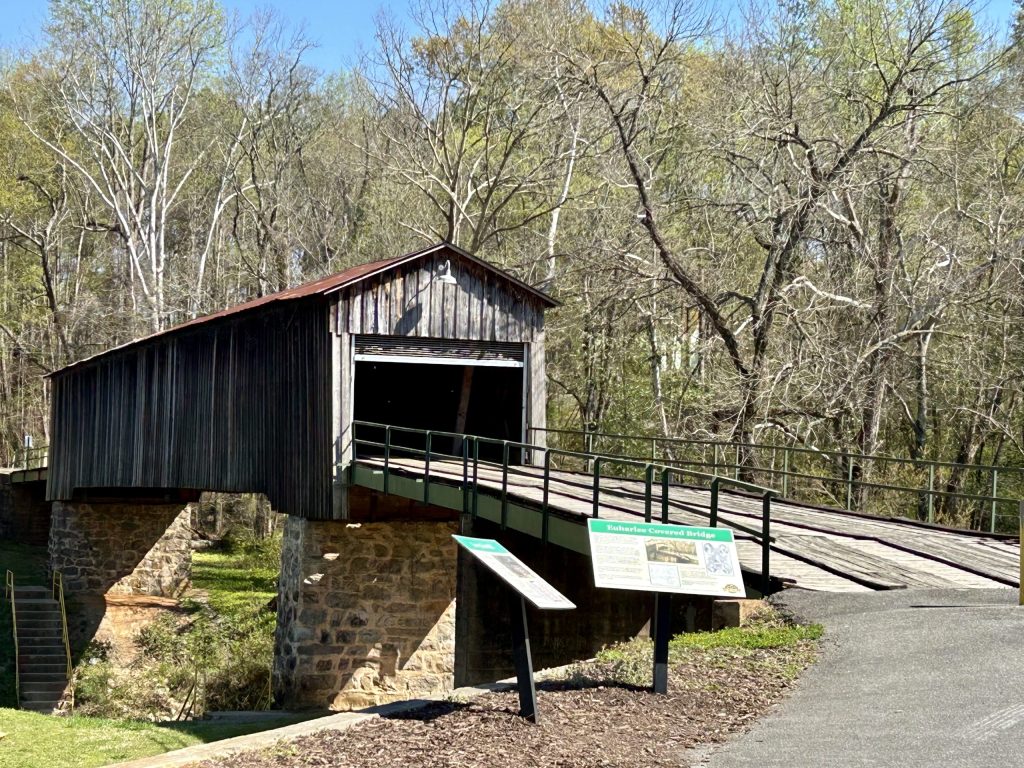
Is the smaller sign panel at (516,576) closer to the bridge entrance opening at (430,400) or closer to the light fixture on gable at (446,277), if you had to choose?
the light fixture on gable at (446,277)

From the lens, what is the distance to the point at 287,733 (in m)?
8.11

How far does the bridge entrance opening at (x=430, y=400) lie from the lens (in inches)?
782

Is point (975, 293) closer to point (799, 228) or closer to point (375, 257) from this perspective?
point (799, 228)

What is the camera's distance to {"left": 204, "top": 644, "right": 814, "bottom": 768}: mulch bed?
7.32 m

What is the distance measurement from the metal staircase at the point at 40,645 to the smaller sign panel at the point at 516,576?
15487mm

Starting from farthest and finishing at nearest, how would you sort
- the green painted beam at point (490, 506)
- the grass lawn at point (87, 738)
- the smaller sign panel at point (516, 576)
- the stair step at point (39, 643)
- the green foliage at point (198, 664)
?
1. the stair step at point (39, 643)
2. the green foliage at point (198, 664)
3. the grass lawn at point (87, 738)
4. the green painted beam at point (490, 506)
5. the smaller sign panel at point (516, 576)

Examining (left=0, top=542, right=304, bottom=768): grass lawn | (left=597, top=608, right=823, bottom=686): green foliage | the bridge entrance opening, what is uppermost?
the bridge entrance opening

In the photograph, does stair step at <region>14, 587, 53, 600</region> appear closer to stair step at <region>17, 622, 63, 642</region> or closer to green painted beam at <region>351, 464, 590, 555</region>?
stair step at <region>17, 622, 63, 642</region>

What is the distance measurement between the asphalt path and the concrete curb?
2.16 metres

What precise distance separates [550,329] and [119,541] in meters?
10.5

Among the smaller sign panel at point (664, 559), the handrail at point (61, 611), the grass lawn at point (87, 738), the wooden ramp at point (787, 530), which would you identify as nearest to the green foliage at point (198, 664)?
the handrail at point (61, 611)

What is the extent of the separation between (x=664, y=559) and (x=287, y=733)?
2.78m

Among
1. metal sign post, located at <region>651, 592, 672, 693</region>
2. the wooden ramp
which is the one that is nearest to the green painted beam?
the wooden ramp

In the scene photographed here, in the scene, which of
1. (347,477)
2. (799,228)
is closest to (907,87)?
(799,228)
